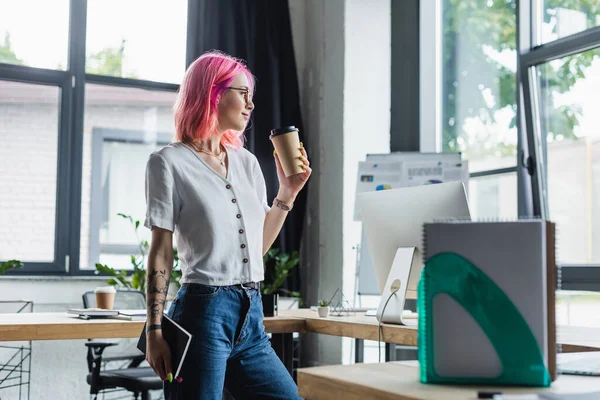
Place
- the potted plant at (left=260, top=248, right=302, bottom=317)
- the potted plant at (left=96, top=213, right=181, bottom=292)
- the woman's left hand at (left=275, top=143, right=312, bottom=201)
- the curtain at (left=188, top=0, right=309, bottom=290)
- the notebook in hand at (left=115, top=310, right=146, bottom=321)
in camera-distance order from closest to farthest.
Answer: the woman's left hand at (left=275, top=143, right=312, bottom=201)
the notebook in hand at (left=115, top=310, right=146, bottom=321)
the potted plant at (left=96, top=213, right=181, bottom=292)
the potted plant at (left=260, top=248, right=302, bottom=317)
the curtain at (left=188, top=0, right=309, bottom=290)

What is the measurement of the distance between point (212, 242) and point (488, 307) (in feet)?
2.90

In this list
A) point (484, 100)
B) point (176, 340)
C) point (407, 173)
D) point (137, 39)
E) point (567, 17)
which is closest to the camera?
point (176, 340)

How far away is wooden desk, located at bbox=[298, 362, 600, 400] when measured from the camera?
3.34ft

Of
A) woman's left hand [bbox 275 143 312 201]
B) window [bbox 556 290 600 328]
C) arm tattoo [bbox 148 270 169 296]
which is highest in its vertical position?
woman's left hand [bbox 275 143 312 201]

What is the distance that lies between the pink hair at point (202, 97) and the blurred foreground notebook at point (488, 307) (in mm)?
985

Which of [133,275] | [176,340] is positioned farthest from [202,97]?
[133,275]

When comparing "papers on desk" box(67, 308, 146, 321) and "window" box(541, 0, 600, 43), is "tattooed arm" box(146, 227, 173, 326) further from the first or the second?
"window" box(541, 0, 600, 43)

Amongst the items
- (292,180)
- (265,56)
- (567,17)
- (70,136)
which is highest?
(265,56)

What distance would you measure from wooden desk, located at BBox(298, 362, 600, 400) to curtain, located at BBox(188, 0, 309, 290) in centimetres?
382

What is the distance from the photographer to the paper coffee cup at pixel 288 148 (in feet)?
6.55

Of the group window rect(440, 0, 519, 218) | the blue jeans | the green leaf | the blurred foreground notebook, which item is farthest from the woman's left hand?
the green leaf

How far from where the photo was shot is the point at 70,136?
4.82 meters

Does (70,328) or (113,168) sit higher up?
(113,168)

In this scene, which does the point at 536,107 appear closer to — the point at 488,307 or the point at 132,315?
the point at 132,315
